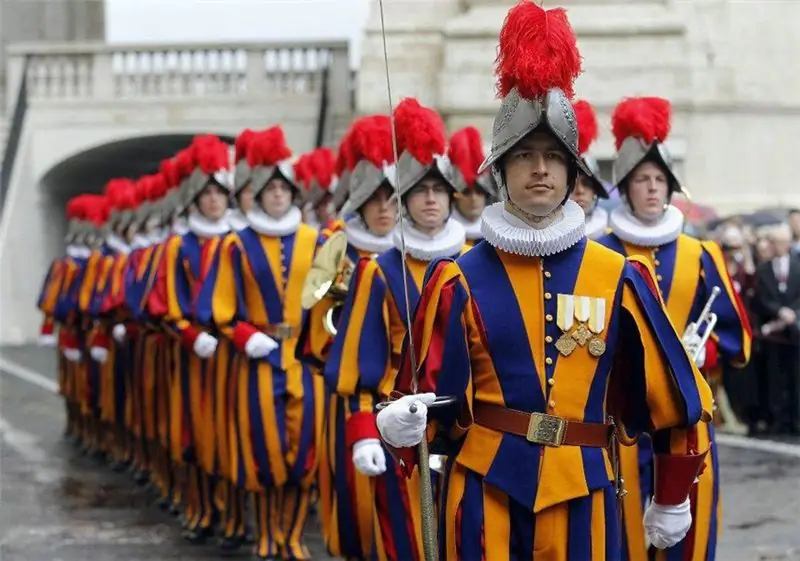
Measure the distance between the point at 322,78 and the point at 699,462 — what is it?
19.7m

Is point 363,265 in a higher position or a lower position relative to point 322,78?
lower

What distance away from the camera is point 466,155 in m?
8.58

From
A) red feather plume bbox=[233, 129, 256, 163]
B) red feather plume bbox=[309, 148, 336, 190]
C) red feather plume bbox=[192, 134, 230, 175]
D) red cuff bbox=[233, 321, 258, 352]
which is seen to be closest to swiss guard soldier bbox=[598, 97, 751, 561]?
red cuff bbox=[233, 321, 258, 352]

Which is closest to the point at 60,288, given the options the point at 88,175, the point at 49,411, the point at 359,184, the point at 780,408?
the point at 49,411

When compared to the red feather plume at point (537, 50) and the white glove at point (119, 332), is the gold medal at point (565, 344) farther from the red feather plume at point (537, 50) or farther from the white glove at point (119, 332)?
the white glove at point (119, 332)

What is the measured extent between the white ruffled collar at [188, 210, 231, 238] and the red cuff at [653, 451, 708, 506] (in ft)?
Answer: 18.7

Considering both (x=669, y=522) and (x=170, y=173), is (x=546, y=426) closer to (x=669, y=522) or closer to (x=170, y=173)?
(x=669, y=522)

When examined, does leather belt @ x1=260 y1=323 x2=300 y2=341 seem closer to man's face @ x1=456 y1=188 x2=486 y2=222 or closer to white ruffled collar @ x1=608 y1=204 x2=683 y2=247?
man's face @ x1=456 y1=188 x2=486 y2=222

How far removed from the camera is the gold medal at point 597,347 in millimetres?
4688

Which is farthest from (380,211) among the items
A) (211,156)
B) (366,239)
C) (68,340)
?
(68,340)

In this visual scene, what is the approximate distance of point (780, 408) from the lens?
14062 millimetres

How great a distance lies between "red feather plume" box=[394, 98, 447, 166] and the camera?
673 cm

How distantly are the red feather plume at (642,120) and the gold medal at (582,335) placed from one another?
102 inches

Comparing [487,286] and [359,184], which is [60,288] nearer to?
[359,184]
